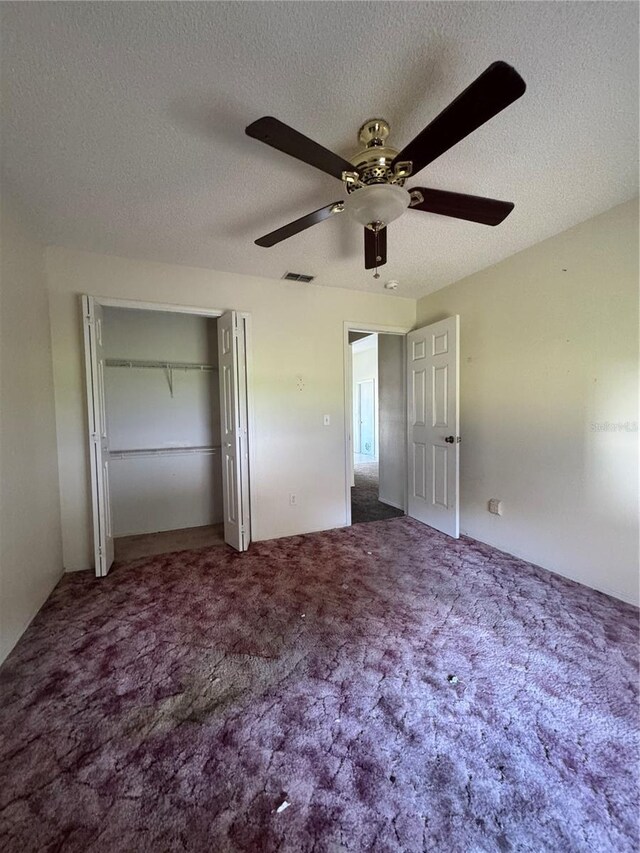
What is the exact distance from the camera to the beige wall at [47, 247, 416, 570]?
2.79 metres

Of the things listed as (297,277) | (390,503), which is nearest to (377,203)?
→ (297,277)

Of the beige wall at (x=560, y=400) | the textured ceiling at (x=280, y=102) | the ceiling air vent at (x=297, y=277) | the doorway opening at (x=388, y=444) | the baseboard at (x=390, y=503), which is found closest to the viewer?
the textured ceiling at (x=280, y=102)

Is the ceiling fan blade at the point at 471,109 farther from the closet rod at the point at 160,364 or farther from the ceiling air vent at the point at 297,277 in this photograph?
the closet rod at the point at 160,364

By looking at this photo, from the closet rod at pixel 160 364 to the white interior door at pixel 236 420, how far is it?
82 centimetres

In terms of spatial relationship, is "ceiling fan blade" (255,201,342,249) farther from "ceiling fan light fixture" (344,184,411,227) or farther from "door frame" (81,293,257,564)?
"door frame" (81,293,257,564)

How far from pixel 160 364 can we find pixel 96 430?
1.35 meters

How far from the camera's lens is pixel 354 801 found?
1131mm

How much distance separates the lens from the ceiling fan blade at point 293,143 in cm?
119

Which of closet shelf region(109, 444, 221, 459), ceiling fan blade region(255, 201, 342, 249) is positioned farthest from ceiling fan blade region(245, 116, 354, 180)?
closet shelf region(109, 444, 221, 459)

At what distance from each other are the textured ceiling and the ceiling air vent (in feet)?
2.78

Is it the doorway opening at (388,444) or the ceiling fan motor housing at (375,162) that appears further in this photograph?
the doorway opening at (388,444)

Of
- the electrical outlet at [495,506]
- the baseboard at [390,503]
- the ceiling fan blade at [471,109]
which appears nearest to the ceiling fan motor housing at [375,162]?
the ceiling fan blade at [471,109]

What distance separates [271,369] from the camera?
343cm

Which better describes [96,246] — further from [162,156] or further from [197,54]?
[197,54]
